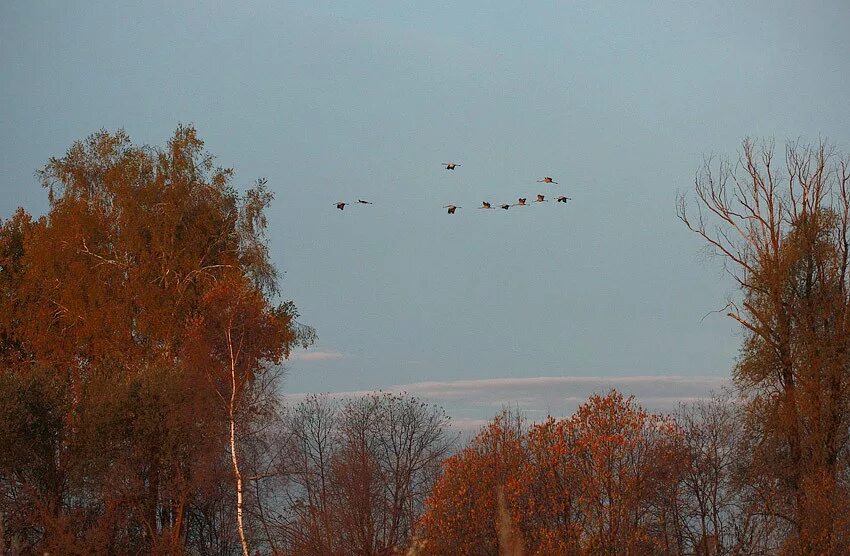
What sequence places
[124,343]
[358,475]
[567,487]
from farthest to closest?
[124,343], [358,475], [567,487]

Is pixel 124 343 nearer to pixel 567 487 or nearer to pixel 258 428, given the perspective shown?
pixel 258 428

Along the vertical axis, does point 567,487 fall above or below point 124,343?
below

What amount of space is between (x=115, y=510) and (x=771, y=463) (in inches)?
782

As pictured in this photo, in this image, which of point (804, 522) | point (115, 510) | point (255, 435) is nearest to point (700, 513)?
point (804, 522)

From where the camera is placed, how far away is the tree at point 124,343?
3073 centimetres

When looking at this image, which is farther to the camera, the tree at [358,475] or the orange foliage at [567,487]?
the tree at [358,475]

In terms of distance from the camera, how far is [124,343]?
3612 cm

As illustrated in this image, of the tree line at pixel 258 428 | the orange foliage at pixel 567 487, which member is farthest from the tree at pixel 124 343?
the orange foliage at pixel 567 487

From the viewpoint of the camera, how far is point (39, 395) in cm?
3250

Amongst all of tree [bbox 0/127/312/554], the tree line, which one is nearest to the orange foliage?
the tree line

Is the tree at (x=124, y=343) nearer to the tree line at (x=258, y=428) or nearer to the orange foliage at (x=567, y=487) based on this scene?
the tree line at (x=258, y=428)

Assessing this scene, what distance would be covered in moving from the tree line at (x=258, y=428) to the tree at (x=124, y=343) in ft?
0.27

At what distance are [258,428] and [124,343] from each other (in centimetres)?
706

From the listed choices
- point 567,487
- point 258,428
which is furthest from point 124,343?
point 567,487
